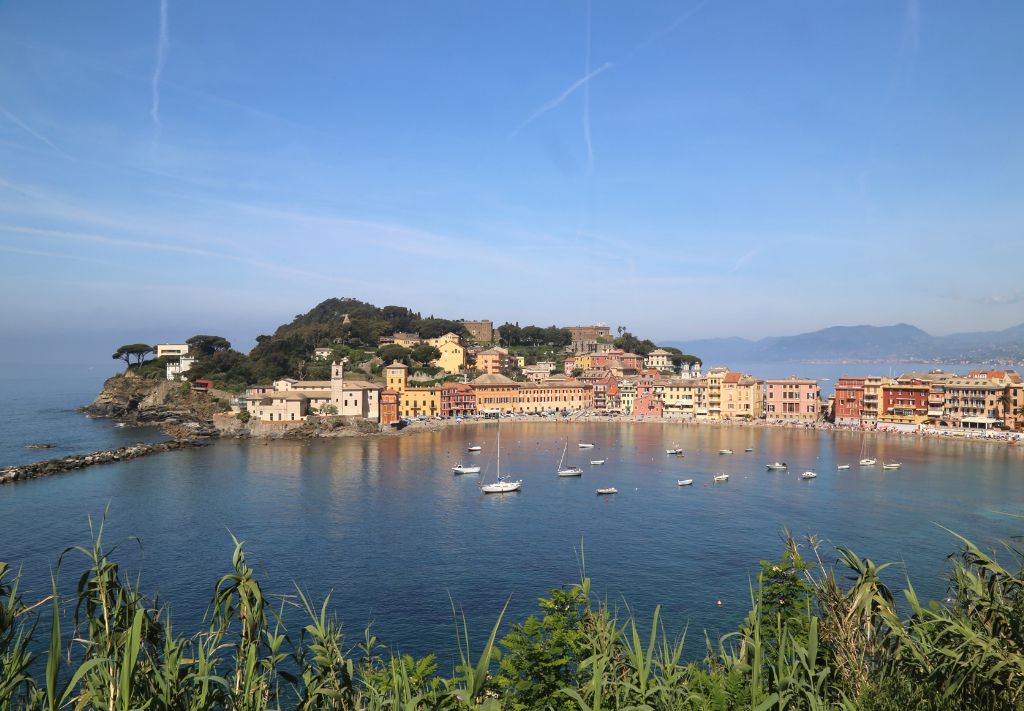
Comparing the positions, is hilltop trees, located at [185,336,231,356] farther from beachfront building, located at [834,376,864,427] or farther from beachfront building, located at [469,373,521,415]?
beachfront building, located at [834,376,864,427]

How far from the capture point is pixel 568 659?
6344 millimetres

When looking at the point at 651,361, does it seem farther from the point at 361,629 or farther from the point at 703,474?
the point at 361,629

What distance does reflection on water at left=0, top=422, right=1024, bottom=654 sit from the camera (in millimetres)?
13906

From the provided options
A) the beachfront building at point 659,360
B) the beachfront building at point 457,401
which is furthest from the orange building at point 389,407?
the beachfront building at point 659,360

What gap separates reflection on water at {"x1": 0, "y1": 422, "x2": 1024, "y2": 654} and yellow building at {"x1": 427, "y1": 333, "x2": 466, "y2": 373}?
23349 mm

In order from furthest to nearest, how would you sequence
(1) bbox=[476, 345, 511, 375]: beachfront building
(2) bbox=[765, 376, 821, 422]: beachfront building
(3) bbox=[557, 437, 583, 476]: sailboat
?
(1) bbox=[476, 345, 511, 375]: beachfront building
(2) bbox=[765, 376, 821, 422]: beachfront building
(3) bbox=[557, 437, 583, 476]: sailboat

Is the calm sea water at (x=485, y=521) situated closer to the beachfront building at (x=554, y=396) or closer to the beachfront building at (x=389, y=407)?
the beachfront building at (x=389, y=407)

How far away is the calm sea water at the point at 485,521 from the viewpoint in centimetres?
1382

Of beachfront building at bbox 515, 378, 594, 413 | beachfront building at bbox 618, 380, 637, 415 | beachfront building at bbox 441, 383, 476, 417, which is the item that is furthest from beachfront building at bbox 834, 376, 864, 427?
beachfront building at bbox 441, 383, 476, 417

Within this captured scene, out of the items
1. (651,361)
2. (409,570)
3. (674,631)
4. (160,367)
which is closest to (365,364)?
(160,367)

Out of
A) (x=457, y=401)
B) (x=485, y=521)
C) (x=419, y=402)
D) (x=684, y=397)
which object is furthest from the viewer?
(x=684, y=397)

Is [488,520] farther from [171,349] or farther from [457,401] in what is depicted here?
[171,349]

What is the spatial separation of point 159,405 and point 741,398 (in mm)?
38925

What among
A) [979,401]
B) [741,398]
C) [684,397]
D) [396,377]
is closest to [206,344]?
[396,377]
